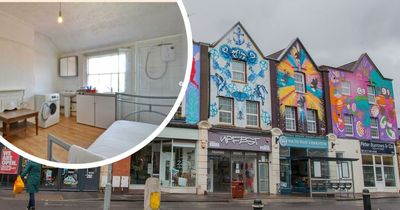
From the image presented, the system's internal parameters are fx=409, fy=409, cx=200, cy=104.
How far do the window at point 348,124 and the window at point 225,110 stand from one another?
7.76 metres

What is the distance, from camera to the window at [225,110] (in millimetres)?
18781

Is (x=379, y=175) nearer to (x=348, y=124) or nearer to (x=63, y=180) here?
(x=348, y=124)

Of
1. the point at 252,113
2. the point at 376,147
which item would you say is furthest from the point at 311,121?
the point at 376,147

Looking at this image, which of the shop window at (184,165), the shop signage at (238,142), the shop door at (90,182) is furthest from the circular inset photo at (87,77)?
the shop signage at (238,142)

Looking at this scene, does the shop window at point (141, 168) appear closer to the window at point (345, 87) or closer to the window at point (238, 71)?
the window at point (238, 71)

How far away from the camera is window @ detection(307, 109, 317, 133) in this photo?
2164 centimetres

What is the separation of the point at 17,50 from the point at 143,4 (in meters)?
0.43

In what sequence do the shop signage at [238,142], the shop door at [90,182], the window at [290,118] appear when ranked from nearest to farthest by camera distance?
the shop door at [90,182] < the shop signage at [238,142] < the window at [290,118]

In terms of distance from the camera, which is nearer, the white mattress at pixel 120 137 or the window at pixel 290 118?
the white mattress at pixel 120 137

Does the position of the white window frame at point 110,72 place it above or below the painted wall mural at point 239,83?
below

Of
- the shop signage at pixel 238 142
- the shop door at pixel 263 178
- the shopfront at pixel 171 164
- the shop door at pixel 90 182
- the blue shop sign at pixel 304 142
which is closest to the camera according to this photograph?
the shop door at pixel 90 182

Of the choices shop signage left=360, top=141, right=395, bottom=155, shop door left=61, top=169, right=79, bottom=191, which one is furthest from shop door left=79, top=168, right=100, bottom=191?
shop signage left=360, top=141, right=395, bottom=155

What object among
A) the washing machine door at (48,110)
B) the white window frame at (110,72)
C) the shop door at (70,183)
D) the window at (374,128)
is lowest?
the shop door at (70,183)

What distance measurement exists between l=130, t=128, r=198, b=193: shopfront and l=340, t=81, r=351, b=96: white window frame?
1019 cm
